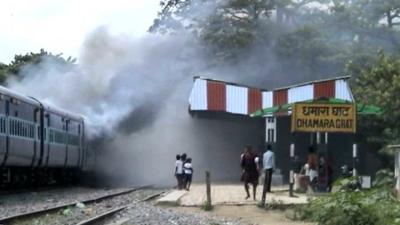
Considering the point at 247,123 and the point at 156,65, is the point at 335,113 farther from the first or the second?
the point at 156,65

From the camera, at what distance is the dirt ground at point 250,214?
17.2m

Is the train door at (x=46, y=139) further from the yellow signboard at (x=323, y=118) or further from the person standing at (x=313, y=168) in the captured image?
the yellow signboard at (x=323, y=118)

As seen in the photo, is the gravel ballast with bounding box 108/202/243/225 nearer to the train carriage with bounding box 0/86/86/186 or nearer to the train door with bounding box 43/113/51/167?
the train carriage with bounding box 0/86/86/186

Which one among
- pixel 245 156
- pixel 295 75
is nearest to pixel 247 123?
pixel 295 75

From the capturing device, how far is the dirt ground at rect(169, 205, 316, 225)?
17.2 meters

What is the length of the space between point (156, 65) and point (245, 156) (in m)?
20.2

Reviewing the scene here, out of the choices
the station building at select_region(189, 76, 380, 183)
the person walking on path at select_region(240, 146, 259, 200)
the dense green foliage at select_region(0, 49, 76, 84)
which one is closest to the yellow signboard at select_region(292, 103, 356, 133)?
the person walking on path at select_region(240, 146, 259, 200)

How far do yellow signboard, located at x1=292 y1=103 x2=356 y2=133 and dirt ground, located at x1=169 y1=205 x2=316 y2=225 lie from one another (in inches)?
102

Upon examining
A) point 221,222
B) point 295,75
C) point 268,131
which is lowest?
point 221,222

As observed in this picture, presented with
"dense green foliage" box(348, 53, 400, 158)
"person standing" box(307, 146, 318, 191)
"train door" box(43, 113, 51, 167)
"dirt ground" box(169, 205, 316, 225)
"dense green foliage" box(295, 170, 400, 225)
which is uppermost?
"dense green foliage" box(348, 53, 400, 158)

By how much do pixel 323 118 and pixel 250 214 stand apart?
12.5 ft

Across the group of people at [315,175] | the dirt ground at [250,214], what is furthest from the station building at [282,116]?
the dirt ground at [250,214]

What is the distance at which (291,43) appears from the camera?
4194 cm

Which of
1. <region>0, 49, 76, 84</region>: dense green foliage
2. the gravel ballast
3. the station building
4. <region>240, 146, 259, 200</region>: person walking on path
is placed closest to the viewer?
the gravel ballast
